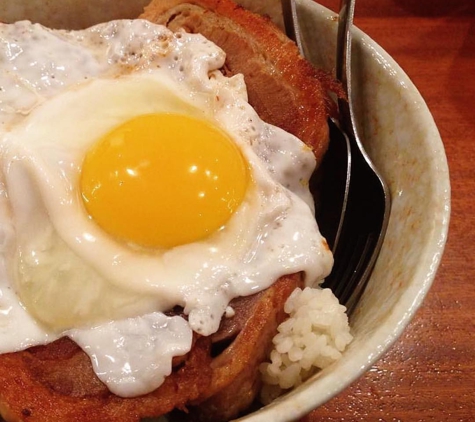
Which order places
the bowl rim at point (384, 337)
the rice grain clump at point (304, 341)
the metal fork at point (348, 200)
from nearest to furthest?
the bowl rim at point (384, 337) → the rice grain clump at point (304, 341) → the metal fork at point (348, 200)

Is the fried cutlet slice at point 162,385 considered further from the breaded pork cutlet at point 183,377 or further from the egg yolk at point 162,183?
the egg yolk at point 162,183

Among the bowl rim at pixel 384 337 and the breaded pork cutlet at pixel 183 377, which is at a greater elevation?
the bowl rim at pixel 384 337

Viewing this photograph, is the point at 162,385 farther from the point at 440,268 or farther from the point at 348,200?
the point at 440,268

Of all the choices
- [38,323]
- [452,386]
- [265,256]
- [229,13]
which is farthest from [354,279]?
[229,13]

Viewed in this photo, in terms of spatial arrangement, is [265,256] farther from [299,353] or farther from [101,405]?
[101,405]

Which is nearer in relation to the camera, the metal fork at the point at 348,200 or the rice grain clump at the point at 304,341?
the rice grain clump at the point at 304,341

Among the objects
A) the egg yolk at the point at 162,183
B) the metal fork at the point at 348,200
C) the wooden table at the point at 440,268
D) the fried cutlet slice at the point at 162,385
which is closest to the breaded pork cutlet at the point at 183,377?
the fried cutlet slice at the point at 162,385
